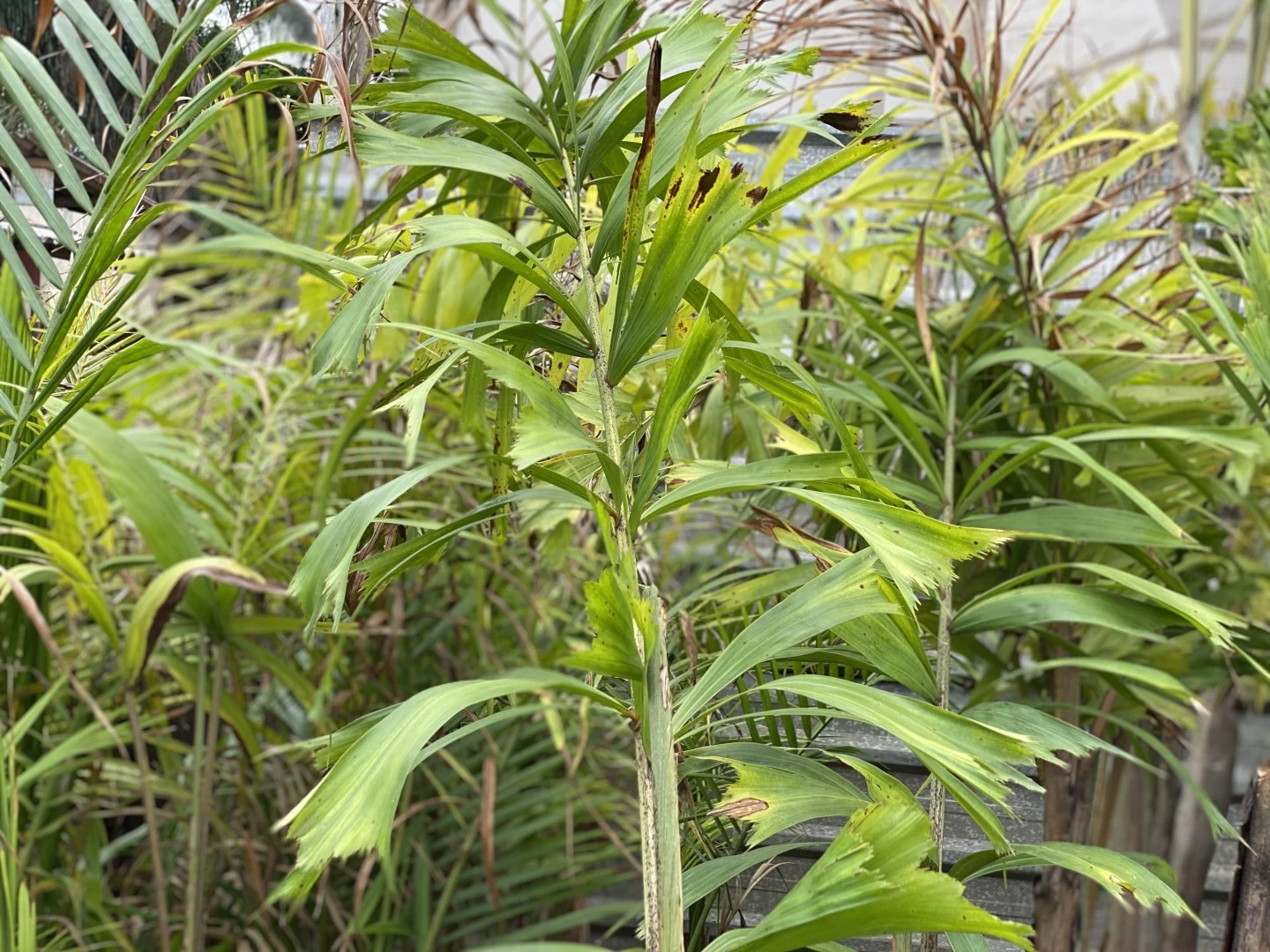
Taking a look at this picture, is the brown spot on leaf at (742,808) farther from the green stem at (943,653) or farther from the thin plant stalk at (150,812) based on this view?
the thin plant stalk at (150,812)

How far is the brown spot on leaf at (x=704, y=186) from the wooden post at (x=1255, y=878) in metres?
0.53

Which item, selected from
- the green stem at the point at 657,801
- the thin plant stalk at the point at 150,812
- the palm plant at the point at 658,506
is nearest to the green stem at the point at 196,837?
the thin plant stalk at the point at 150,812

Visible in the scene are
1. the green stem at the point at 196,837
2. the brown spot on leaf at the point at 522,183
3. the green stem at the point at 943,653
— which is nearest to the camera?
the brown spot on leaf at the point at 522,183

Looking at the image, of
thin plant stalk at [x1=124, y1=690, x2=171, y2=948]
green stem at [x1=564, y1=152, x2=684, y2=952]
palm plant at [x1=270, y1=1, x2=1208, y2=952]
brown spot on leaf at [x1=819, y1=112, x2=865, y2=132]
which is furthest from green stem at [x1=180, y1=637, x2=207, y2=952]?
brown spot on leaf at [x1=819, y1=112, x2=865, y2=132]

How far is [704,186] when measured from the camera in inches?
17.9

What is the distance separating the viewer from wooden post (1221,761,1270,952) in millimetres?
681

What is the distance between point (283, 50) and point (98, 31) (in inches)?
6.3

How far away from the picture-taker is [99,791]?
1234 mm

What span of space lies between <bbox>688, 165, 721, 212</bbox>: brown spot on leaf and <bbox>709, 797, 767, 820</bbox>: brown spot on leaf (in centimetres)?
24

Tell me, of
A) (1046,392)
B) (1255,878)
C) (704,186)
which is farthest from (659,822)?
(1046,392)

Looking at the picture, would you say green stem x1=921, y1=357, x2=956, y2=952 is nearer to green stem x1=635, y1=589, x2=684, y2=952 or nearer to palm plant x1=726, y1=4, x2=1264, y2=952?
palm plant x1=726, y1=4, x2=1264, y2=952

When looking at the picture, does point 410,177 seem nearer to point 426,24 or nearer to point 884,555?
point 426,24

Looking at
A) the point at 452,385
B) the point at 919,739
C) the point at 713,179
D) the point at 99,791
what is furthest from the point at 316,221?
the point at 919,739

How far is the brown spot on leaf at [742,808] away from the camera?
0.45m
